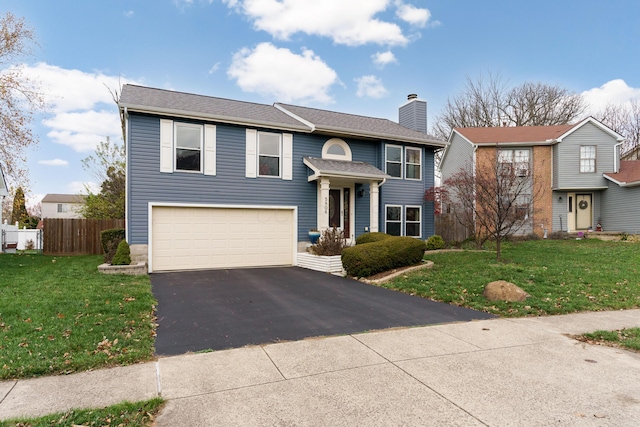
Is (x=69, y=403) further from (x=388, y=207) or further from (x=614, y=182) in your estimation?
(x=614, y=182)

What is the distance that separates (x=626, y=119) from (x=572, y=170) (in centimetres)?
1563

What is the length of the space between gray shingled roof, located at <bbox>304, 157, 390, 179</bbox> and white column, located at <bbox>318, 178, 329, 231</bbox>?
0.44 meters

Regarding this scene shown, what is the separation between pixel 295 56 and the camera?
15758mm

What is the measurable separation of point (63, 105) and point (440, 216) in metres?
16.5

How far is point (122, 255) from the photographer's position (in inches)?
397

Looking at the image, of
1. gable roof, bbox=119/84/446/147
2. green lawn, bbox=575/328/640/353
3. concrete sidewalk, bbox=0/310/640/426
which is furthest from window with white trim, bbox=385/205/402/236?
concrete sidewalk, bbox=0/310/640/426

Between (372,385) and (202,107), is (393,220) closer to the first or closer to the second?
(202,107)

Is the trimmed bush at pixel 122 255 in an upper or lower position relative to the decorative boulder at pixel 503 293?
upper

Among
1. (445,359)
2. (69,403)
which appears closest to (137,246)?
(69,403)

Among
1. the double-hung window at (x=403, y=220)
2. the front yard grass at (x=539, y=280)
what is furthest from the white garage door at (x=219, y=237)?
the front yard grass at (x=539, y=280)

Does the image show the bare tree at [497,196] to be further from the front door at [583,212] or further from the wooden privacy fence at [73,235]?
the wooden privacy fence at [73,235]

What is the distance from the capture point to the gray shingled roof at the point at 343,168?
1208cm

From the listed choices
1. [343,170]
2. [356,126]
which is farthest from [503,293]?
[356,126]

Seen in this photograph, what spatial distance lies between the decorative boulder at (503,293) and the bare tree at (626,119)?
29443 millimetres
